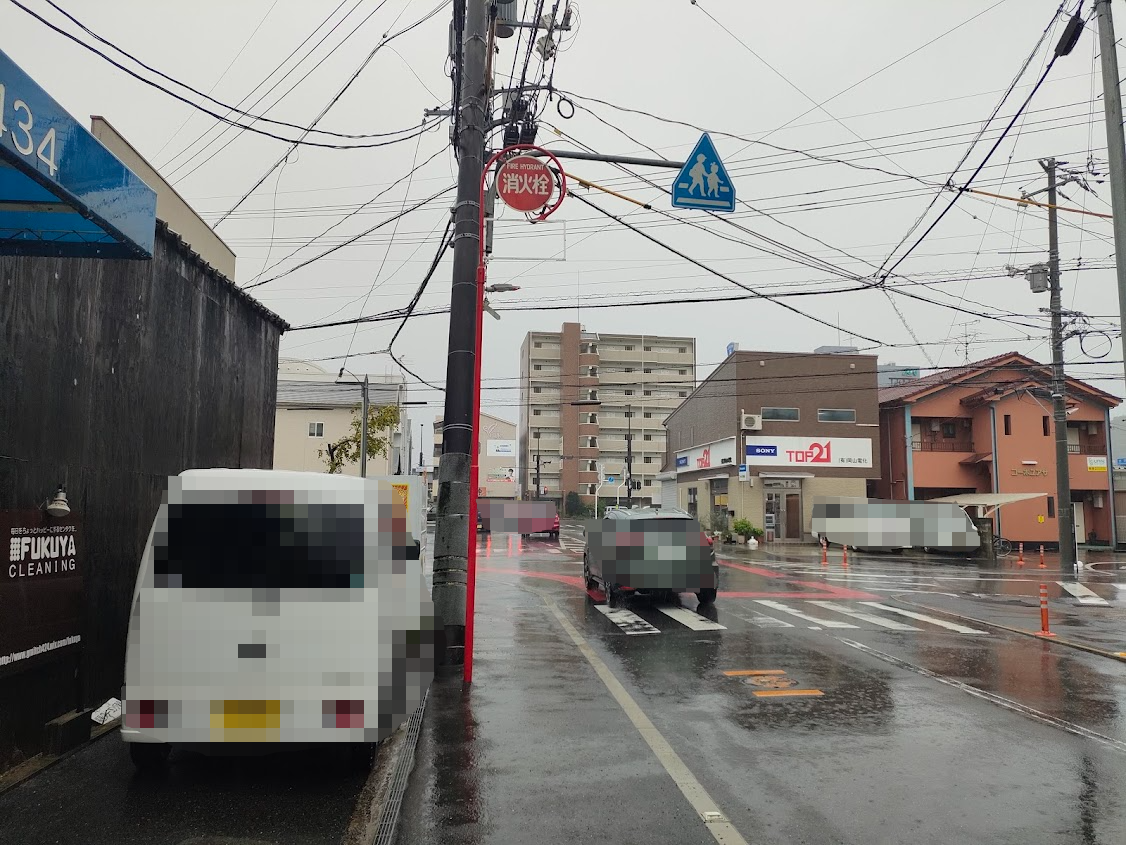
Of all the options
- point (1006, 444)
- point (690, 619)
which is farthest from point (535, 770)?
point (1006, 444)

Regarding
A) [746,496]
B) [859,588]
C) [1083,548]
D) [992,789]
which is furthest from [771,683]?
[1083,548]

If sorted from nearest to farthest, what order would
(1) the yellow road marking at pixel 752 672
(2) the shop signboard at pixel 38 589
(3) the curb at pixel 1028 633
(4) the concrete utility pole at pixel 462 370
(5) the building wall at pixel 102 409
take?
1. (2) the shop signboard at pixel 38 589
2. (5) the building wall at pixel 102 409
3. (1) the yellow road marking at pixel 752 672
4. (4) the concrete utility pole at pixel 462 370
5. (3) the curb at pixel 1028 633

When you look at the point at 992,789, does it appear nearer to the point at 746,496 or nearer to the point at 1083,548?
the point at 746,496

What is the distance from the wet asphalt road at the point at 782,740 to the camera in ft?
14.7

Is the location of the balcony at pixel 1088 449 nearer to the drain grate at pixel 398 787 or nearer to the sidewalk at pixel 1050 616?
the sidewalk at pixel 1050 616

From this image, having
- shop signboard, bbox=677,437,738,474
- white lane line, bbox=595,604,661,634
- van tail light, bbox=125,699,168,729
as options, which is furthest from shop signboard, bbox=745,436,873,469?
van tail light, bbox=125,699,168,729

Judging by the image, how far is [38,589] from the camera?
17.3 feet

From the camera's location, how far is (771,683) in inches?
319

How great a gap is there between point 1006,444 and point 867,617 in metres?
27.6

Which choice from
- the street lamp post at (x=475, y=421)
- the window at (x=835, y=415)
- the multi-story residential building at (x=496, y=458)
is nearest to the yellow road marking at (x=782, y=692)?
the street lamp post at (x=475, y=421)

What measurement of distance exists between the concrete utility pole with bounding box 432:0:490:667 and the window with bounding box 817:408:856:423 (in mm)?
30609

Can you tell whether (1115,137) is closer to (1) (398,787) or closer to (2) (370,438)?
(1) (398,787)

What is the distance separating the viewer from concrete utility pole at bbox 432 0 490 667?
8.79 m

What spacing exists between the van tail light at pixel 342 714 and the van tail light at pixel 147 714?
0.89 metres
